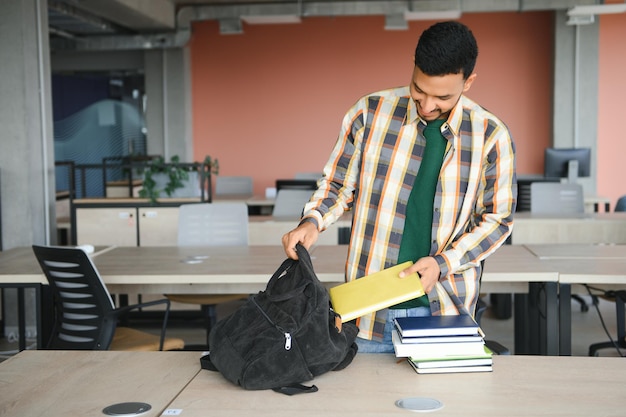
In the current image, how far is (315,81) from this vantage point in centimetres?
1195

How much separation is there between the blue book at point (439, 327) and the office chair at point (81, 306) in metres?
1.88

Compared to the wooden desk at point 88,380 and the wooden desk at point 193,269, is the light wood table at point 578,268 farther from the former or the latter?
the wooden desk at point 88,380

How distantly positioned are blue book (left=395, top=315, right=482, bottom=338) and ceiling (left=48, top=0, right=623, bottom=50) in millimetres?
7724

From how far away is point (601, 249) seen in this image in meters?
4.69

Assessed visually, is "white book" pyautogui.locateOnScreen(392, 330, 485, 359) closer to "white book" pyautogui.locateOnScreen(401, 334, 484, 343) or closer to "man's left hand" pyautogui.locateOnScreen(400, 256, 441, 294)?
"white book" pyautogui.locateOnScreen(401, 334, 484, 343)

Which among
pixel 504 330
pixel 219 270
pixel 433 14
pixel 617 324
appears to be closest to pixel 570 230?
pixel 504 330

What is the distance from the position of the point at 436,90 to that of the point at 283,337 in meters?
0.81

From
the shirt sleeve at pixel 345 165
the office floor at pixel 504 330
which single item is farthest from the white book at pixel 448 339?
the office floor at pixel 504 330

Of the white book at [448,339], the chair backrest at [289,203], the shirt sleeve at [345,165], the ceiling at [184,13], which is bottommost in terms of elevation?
the white book at [448,339]

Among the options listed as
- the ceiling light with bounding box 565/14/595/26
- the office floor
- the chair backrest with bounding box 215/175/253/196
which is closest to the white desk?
the office floor

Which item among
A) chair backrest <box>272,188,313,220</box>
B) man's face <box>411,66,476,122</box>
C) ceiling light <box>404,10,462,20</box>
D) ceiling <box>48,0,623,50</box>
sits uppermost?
ceiling <box>48,0,623,50</box>

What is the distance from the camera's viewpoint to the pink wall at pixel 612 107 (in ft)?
36.6

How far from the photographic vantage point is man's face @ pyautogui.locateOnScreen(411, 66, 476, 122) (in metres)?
2.23

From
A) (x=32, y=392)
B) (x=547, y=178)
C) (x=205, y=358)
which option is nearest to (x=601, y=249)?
(x=205, y=358)
